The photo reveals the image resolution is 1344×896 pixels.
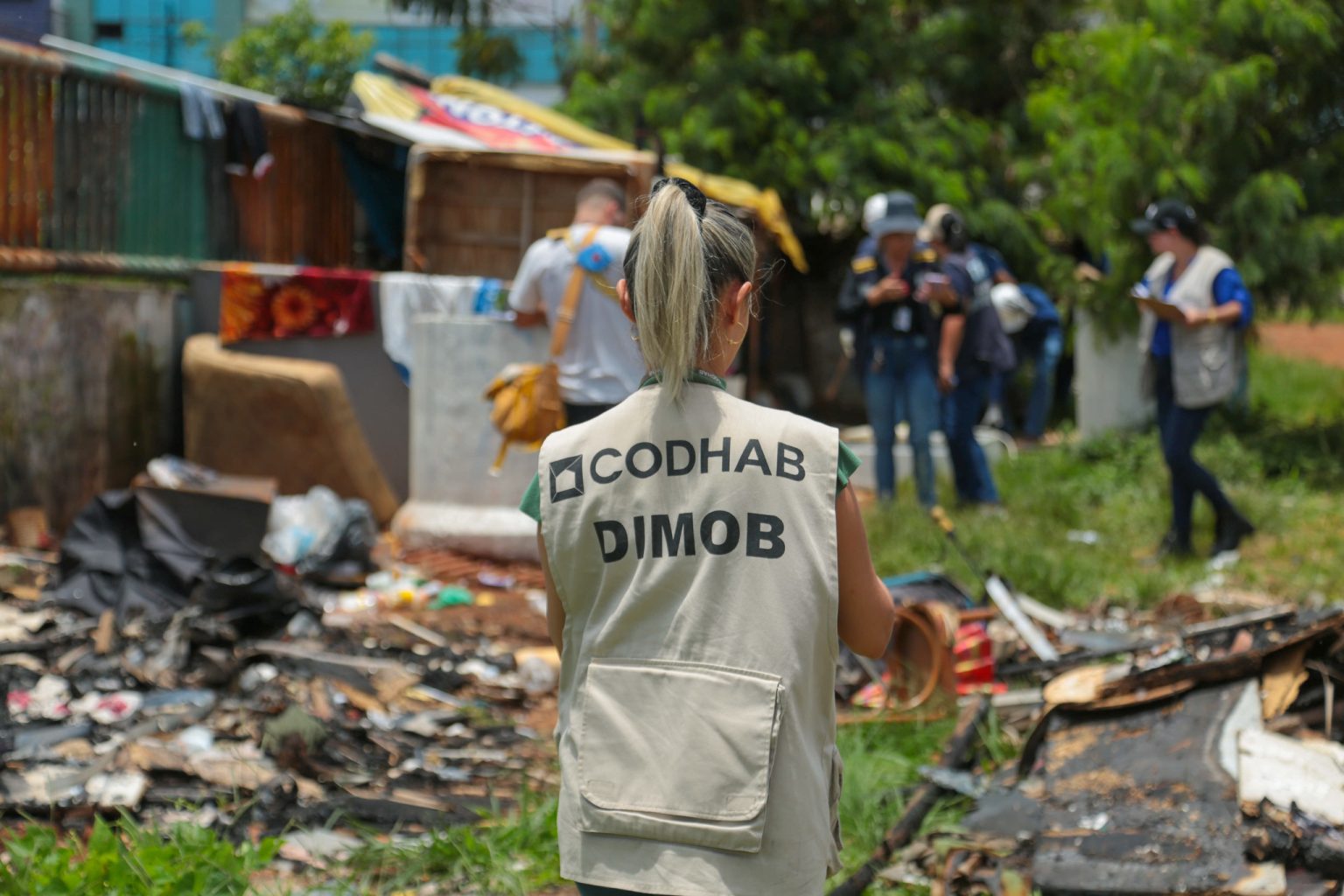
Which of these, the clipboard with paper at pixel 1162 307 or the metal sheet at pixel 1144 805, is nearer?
the metal sheet at pixel 1144 805

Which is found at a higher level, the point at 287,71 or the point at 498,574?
the point at 287,71

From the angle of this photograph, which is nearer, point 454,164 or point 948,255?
point 948,255

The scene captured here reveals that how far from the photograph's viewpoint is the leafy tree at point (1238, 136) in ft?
34.4

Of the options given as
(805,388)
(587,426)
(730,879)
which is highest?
(587,426)

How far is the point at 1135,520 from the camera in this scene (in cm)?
878

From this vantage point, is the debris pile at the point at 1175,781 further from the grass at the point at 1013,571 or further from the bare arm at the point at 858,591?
the bare arm at the point at 858,591

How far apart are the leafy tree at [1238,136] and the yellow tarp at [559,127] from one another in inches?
105

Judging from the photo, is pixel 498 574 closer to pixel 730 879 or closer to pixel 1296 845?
pixel 1296 845

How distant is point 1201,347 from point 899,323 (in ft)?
5.73

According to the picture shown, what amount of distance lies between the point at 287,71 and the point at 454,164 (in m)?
10.4

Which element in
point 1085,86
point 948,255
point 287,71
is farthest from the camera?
point 287,71

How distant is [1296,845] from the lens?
370cm

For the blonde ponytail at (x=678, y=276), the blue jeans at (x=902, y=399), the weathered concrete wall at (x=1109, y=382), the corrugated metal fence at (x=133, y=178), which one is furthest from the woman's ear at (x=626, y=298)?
the weathered concrete wall at (x=1109, y=382)

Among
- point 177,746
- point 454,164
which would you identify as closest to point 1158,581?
point 177,746
